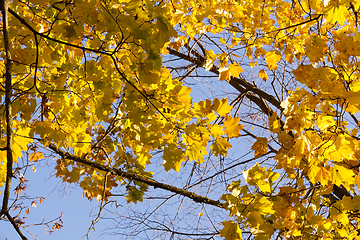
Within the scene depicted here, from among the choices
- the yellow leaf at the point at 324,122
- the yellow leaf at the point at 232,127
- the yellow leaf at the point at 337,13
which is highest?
the yellow leaf at the point at 337,13

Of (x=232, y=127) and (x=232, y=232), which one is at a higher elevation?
(x=232, y=127)

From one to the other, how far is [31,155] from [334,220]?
281cm

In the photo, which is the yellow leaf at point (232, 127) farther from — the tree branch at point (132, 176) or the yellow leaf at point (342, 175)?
the tree branch at point (132, 176)

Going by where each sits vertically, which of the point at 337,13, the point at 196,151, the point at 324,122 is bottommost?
the point at 324,122

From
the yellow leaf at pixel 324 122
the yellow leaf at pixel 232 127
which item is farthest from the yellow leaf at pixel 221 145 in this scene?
the yellow leaf at pixel 324 122

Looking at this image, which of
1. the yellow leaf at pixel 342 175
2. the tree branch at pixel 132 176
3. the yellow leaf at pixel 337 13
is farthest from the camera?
the tree branch at pixel 132 176

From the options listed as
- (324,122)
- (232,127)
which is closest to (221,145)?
(232,127)

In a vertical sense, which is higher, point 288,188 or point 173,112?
point 173,112

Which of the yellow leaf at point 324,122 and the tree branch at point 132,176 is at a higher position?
the tree branch at point 132,176

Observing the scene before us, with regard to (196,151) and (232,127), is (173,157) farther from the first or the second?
(232,127)

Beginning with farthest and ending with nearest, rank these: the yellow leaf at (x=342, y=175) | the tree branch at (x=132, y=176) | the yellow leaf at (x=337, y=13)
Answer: the tree branch at (x=132, y=176) → the yellow leaf at (x=342, y=175) → the yellow leaf at (x=337, y=13)

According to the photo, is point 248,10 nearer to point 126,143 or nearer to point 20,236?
point 126,143

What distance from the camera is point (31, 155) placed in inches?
110

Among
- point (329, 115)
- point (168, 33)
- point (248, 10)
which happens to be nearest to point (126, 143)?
point (168, 33)
